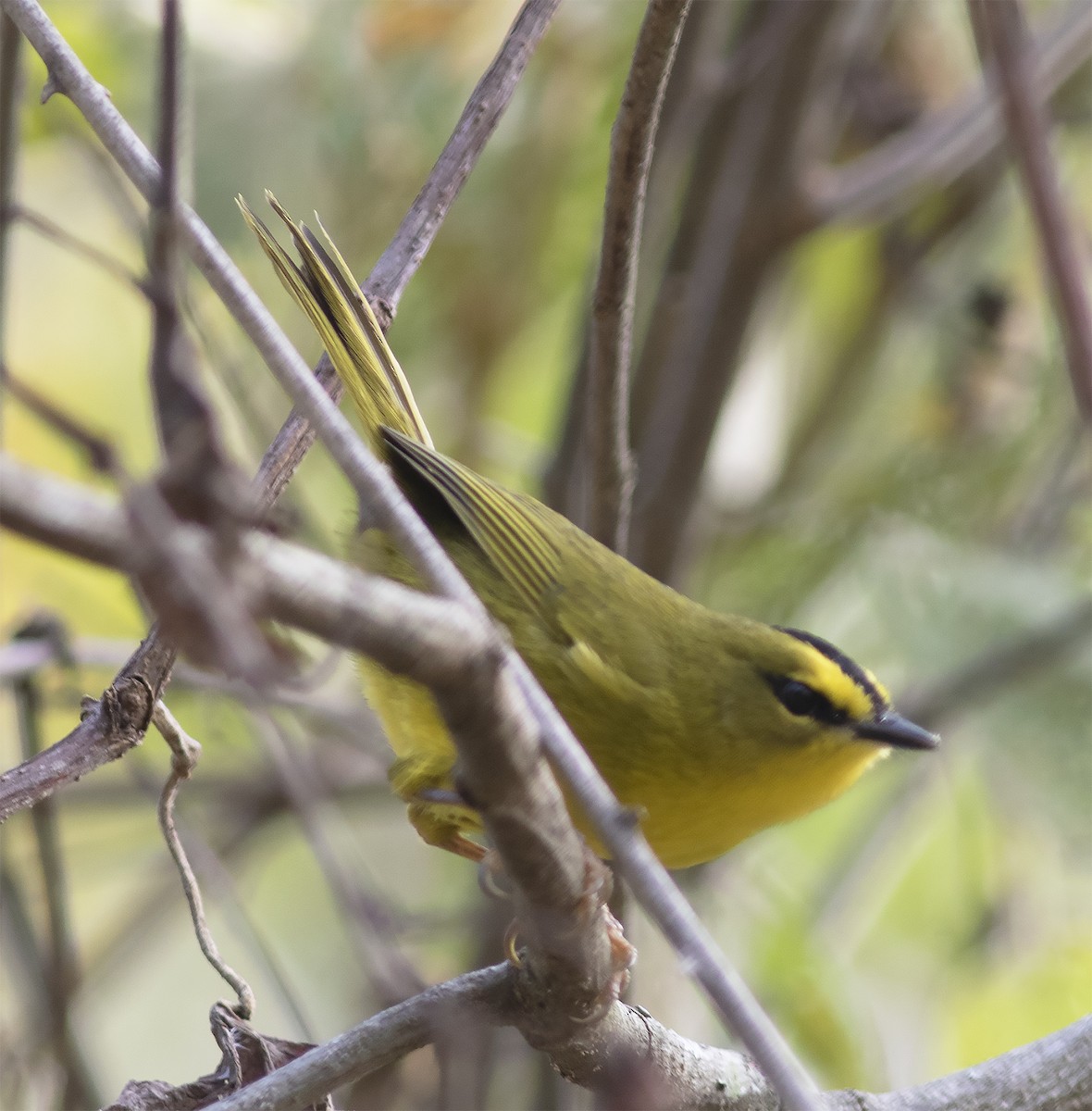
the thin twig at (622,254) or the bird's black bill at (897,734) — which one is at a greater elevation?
the thin twig at (622,254)

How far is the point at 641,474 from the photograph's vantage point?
363 cm

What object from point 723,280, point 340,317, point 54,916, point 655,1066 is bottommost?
point 655,1066

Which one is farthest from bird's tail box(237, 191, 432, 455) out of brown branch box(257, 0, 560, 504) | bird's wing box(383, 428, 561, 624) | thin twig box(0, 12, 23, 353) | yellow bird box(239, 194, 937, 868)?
thin twig box(0, 12, 23, 353)

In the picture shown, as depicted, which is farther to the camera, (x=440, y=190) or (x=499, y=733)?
(x=440, y=190)

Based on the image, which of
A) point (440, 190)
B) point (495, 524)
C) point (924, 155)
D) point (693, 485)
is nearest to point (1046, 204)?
point (440, 190)

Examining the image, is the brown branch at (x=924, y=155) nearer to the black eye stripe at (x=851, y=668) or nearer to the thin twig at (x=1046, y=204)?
the black eye stripe at (x=851, y=668)

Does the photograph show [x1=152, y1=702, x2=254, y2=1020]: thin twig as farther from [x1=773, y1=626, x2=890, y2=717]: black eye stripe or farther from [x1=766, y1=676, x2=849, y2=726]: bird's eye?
[x1=773, y1=626, x2=890, y2=717]: black eye stripe

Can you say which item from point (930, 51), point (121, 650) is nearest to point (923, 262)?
point (930, 51)

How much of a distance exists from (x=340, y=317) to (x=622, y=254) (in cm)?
60

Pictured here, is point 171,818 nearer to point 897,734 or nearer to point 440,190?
point 440,190

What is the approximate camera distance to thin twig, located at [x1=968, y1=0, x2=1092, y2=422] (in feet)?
3.00

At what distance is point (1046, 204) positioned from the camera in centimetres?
92

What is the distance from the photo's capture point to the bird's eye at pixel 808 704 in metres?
2.53

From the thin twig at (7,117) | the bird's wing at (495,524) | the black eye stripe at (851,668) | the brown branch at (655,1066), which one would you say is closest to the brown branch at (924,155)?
the black eye stripe at (851,668)
